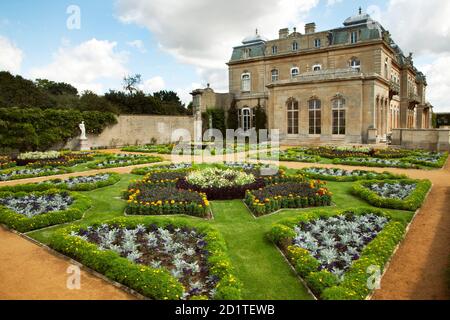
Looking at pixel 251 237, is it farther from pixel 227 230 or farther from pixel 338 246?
pixel 338 246

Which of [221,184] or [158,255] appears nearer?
[158,255]

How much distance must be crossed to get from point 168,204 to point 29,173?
923 cm

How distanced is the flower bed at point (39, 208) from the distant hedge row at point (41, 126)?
15.5 meters

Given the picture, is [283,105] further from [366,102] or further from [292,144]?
[366,102]

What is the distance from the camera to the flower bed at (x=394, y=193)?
27.5ft

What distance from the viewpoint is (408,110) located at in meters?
40.2

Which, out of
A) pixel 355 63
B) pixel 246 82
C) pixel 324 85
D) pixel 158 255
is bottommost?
pixel 158 255

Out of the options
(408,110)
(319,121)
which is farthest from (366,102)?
(408,110)

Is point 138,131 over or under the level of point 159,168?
over

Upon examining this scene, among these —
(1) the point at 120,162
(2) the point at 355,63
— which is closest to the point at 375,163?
(1) the point at 120,162

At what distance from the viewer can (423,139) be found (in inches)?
885

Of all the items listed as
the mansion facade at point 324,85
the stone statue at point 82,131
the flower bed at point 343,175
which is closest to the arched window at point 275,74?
the mansion facade at point 324,85

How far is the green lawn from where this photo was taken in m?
4.68
